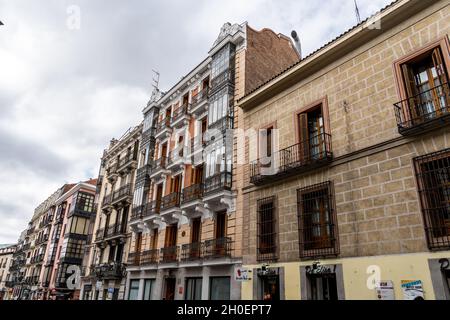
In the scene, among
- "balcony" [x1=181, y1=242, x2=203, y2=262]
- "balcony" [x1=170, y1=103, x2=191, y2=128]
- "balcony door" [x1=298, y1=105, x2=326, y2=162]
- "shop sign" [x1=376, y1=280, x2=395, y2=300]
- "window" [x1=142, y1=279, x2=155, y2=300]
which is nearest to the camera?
"shop sign" [x1=376, y1=280, x2=395, y2=300]

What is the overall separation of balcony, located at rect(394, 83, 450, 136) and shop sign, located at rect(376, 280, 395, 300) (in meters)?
4.24

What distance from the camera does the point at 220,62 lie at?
66.6 ft

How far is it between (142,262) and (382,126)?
17.1 m

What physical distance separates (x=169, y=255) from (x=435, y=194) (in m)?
14.5

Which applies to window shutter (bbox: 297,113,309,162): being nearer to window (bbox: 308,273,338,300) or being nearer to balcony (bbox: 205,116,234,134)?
window (bbox: 308,273,338,300)

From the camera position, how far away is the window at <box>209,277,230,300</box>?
1527 centimetres

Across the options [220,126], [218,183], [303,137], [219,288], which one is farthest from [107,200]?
[303,137]

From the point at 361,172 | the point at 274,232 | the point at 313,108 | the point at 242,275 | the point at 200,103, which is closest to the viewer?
the point at 361,172

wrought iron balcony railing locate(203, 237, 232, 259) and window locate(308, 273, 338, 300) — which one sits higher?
wrought iron balcony railing locate(203, 237, 232, 259)

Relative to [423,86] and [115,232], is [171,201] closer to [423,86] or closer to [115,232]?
[115,232]

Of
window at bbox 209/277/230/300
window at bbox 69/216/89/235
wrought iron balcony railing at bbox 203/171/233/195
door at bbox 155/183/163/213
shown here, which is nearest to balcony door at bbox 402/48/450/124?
wrought iron balcony railing at bbox 203/171/233/195

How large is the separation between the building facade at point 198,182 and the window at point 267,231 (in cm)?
149
